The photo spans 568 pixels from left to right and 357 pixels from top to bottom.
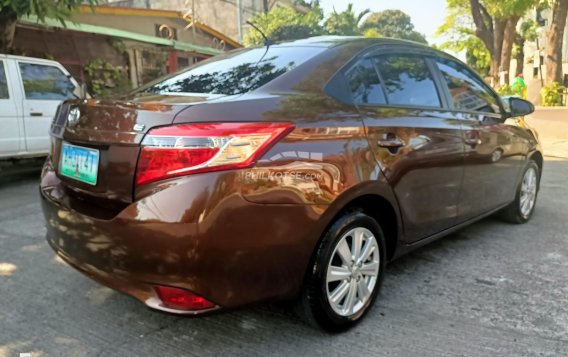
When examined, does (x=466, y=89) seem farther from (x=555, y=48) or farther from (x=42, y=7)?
(x=555, y=48)

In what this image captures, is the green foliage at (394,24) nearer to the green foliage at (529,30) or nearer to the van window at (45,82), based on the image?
the green foliage at (529,30)

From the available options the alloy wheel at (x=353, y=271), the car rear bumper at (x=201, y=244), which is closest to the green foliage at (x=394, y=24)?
the alloy wheel at (x=353, y=271)

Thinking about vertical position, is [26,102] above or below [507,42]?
below

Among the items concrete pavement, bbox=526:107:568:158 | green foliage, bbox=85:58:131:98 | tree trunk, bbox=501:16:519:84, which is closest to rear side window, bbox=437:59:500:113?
concrete pavement, bbox=526:107:568:158

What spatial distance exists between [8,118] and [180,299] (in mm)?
5123

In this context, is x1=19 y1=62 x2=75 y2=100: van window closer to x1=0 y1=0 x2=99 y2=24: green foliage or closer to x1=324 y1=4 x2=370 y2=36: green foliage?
x1=0 y1=0 x2=99 y2=24: green foliage

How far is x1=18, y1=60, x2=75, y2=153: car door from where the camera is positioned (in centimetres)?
620

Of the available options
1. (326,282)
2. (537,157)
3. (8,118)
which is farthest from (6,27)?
(537,157)

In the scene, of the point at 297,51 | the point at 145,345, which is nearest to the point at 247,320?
the point at 145,345

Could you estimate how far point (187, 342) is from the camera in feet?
8.08

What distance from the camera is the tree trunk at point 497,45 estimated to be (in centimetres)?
1900

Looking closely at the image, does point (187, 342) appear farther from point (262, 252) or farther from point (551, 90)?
point (551, 90)

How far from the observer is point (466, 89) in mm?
3641

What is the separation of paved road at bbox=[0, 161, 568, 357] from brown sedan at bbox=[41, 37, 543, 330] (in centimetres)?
24
